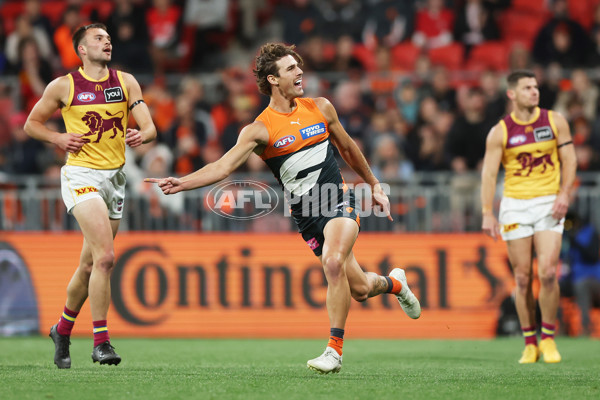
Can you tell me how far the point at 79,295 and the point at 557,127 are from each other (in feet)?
16.2

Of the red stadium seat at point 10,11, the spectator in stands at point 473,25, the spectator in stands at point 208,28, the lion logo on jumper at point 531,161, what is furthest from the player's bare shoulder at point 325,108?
the red stadium seat at point 10,11

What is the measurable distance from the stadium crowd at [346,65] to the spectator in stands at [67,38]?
0.03 m

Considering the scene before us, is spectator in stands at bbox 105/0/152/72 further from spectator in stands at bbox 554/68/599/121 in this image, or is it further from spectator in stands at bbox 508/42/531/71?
spectator in stands at bbox 554/68/599/121

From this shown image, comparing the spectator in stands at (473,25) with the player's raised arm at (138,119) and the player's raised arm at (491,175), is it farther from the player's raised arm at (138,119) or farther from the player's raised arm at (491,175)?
the player's raised arm at (138,119)

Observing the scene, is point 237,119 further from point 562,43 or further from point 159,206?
point 562,43

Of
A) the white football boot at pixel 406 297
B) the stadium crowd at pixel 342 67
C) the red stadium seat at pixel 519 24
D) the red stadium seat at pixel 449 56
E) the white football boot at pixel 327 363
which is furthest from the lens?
the red stadium seat at pixel 519 24

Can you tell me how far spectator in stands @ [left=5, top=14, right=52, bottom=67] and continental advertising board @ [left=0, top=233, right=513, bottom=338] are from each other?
4.65 m

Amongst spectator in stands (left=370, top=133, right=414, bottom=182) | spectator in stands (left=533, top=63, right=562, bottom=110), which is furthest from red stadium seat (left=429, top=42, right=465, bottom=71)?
spectator in stands (left=370, top=133, right=414, bottom=182)

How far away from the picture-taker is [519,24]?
62.2 feet

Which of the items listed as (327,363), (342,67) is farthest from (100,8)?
(327,363)

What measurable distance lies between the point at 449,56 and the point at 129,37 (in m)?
5.78

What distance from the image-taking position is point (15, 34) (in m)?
17.6

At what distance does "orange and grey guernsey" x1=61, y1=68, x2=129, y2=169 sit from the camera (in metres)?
8.50

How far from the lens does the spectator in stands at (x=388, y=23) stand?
1838 centimetres
